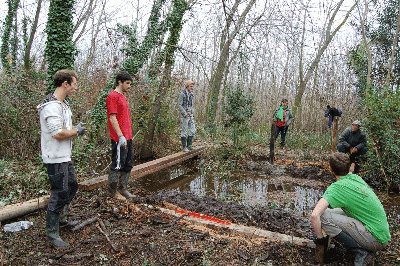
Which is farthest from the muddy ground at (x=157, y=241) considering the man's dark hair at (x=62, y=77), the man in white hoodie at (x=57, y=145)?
the man's dark hair at (x=62, y=77)

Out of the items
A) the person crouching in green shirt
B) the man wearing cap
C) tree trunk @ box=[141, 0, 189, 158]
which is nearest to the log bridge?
tree trunk @ box=[141, 0, 189, 158]

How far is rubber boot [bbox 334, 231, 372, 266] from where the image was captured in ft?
9.06

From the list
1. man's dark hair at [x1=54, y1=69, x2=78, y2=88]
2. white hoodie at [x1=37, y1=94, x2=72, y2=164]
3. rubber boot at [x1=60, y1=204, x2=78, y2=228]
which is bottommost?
rubber boot at [x1=60, y1=204, x2=78, y2=228]

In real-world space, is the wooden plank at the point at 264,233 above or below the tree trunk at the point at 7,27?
below

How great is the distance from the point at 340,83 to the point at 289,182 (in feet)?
50.0

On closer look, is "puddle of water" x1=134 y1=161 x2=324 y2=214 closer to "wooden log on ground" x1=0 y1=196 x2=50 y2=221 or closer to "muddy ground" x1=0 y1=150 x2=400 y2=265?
"muddy ground" x1=0 y1=150 x2=400 y2=265

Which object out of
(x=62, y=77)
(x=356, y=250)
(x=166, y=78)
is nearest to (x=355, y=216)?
(x=356, y=250)

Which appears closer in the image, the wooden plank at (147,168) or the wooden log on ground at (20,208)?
the wooden log on ground at (20,208)

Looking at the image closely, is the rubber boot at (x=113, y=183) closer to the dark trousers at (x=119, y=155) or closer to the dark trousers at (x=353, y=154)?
the dark trousers at (x=119, y=155)

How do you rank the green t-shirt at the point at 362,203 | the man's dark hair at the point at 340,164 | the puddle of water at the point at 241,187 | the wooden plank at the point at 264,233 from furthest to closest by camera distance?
1. the puddle of water at the point at 241,187
2. the wooden plank at the point at 264,233
3. the man's dark hair at the point at 340,164
4. the green t-shirt at the point at 362,203

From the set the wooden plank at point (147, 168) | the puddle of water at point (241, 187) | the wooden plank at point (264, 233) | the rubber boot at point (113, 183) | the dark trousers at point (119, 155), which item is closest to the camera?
the wooden plank at point (264, 233)

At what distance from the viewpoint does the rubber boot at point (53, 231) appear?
9.50ft

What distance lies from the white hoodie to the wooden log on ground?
3.94ft

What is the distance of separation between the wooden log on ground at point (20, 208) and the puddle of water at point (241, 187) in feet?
8.99
